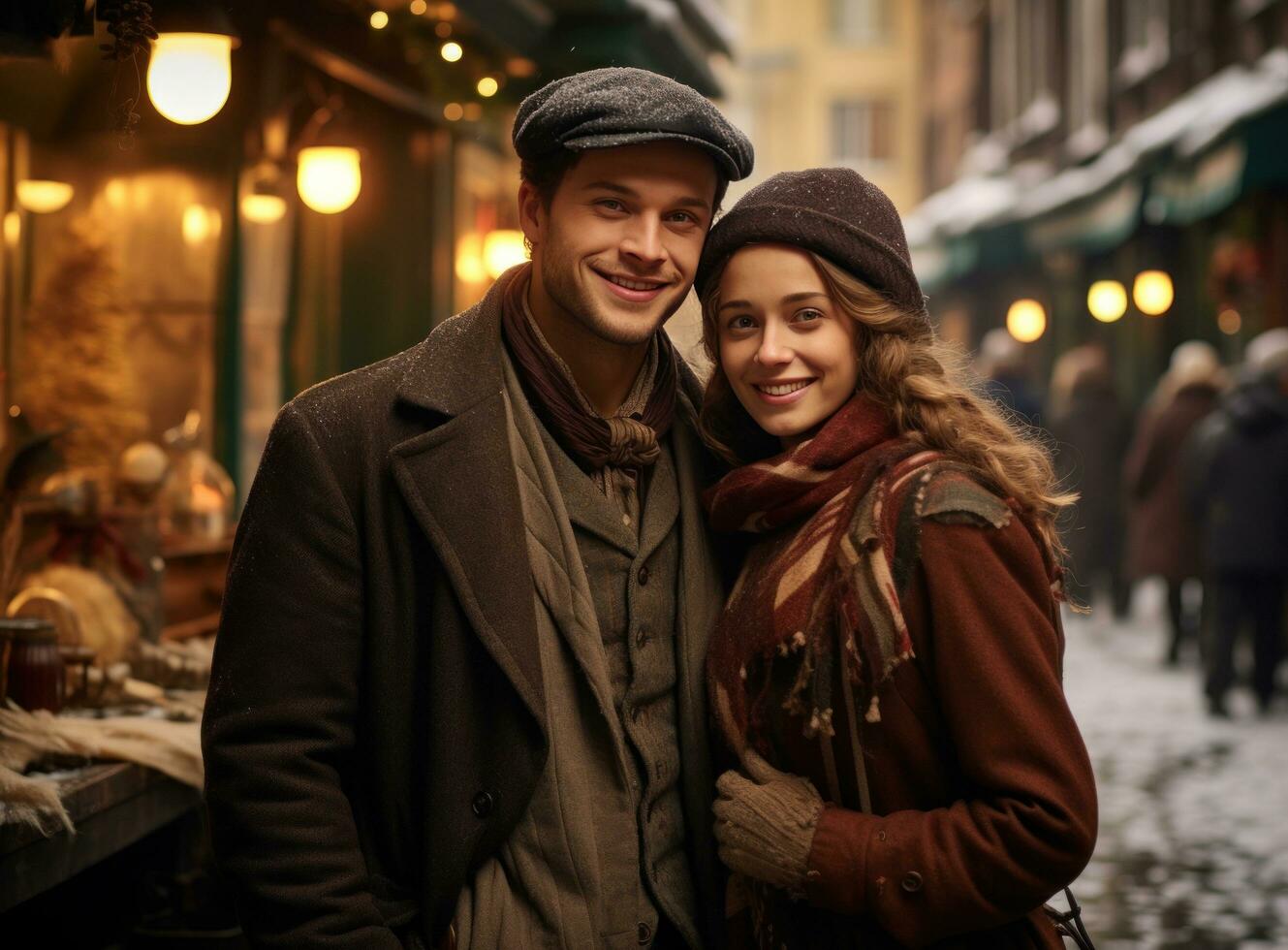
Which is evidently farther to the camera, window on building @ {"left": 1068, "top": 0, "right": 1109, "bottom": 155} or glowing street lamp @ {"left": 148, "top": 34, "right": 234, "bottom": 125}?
window on building @ {"left": 1068, "top": 0, "right": 1109, "bottom": 155}

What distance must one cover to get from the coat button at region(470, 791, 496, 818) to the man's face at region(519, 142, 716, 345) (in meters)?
0.83

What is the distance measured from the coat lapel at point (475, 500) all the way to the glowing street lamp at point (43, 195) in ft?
11.3

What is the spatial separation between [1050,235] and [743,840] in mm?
17104

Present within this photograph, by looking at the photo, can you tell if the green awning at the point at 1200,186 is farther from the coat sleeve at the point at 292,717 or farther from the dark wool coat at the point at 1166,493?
the coat sleeve at the point at 292,717

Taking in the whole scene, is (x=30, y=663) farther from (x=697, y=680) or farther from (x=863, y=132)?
(x=863, y=132)

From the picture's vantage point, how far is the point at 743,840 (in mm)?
2785

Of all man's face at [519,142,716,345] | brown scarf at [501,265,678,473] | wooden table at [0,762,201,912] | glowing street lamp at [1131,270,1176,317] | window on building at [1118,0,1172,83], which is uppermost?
window on building at [1118,0,1172,83]

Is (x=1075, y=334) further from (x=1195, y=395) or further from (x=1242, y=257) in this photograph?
(x=1195, y=395)

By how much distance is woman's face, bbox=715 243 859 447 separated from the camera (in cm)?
295

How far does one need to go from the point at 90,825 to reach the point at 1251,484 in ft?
28.1

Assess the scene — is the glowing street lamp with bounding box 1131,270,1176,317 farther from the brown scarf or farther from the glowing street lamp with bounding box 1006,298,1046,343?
the brown scarf

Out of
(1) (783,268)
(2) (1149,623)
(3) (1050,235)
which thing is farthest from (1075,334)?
(1) (783,268)

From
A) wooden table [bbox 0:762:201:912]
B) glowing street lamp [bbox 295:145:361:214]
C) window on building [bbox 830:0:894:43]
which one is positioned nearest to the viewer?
wooden table [bbox 0:762:201:912]

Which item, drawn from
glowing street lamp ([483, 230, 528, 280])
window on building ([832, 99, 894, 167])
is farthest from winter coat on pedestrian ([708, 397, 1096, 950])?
window on building ([832, 99, 894, 167])
